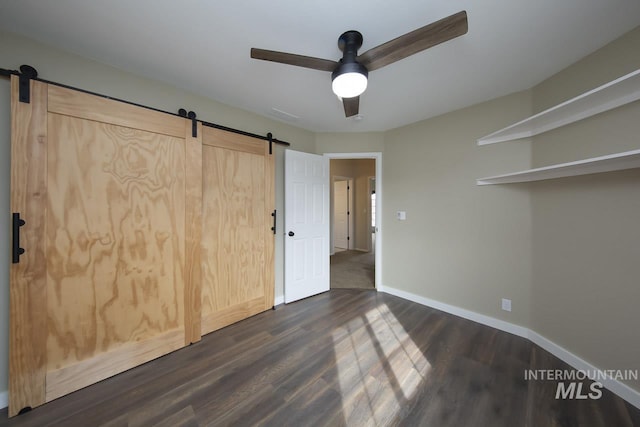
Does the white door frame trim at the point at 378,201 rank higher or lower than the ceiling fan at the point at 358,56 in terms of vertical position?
lower

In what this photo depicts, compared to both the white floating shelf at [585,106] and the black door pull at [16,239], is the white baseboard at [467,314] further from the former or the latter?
the black door pull at [16,239]

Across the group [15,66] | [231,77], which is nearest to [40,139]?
[15,66]

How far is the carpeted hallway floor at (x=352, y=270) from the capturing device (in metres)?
3.74

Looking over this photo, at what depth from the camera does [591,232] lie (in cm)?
169

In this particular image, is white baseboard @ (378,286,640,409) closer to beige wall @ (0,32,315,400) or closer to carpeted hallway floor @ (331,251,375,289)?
carpeted hallway floor @ (331,251,375,289)

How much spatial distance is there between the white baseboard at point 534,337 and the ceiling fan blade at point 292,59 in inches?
111

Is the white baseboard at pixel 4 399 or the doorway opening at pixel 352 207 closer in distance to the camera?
the white baseboard at pixel 4 399

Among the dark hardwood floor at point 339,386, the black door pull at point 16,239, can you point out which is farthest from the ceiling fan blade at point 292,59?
the dark hardwood floor at point 339,386

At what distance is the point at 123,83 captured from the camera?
1.87 m

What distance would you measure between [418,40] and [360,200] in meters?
5.56

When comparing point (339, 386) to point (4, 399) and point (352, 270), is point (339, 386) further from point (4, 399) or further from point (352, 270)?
point (352, 270)

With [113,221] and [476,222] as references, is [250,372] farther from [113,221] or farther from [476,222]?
[476,222]

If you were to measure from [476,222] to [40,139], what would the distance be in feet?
12.3

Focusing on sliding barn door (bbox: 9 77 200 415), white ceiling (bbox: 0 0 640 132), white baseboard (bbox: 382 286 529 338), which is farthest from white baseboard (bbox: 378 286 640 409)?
sliding barn door (bbox: 9 77 200 415)
